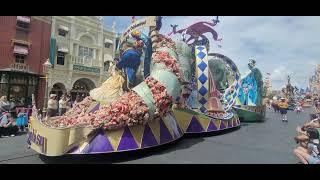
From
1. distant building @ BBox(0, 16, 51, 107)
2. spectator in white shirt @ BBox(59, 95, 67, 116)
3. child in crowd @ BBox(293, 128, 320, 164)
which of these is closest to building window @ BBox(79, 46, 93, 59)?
distant building @ BBox(0, 16, 51, 107)

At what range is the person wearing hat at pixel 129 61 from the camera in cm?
714

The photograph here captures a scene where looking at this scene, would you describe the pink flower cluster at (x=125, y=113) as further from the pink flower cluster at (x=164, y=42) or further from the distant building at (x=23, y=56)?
the distant building at (x=23, y=56)

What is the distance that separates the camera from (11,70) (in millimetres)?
17688

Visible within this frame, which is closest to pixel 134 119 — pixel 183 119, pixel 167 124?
pixel 167 124

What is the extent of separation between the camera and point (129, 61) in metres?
7.21

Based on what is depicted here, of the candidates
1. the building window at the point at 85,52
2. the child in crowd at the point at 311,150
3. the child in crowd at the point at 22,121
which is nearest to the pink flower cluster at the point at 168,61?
the child in crowd at the point at 311,150

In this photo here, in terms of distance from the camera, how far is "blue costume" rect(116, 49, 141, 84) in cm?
712

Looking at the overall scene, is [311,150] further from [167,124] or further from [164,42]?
[164,42]

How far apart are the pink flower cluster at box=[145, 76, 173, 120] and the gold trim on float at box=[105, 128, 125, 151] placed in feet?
3.15

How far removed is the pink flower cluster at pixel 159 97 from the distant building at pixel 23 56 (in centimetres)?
1407

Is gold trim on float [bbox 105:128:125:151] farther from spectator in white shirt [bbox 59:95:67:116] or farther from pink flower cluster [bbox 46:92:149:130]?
spectator in white shirt [bbox 59:95:67:116]
